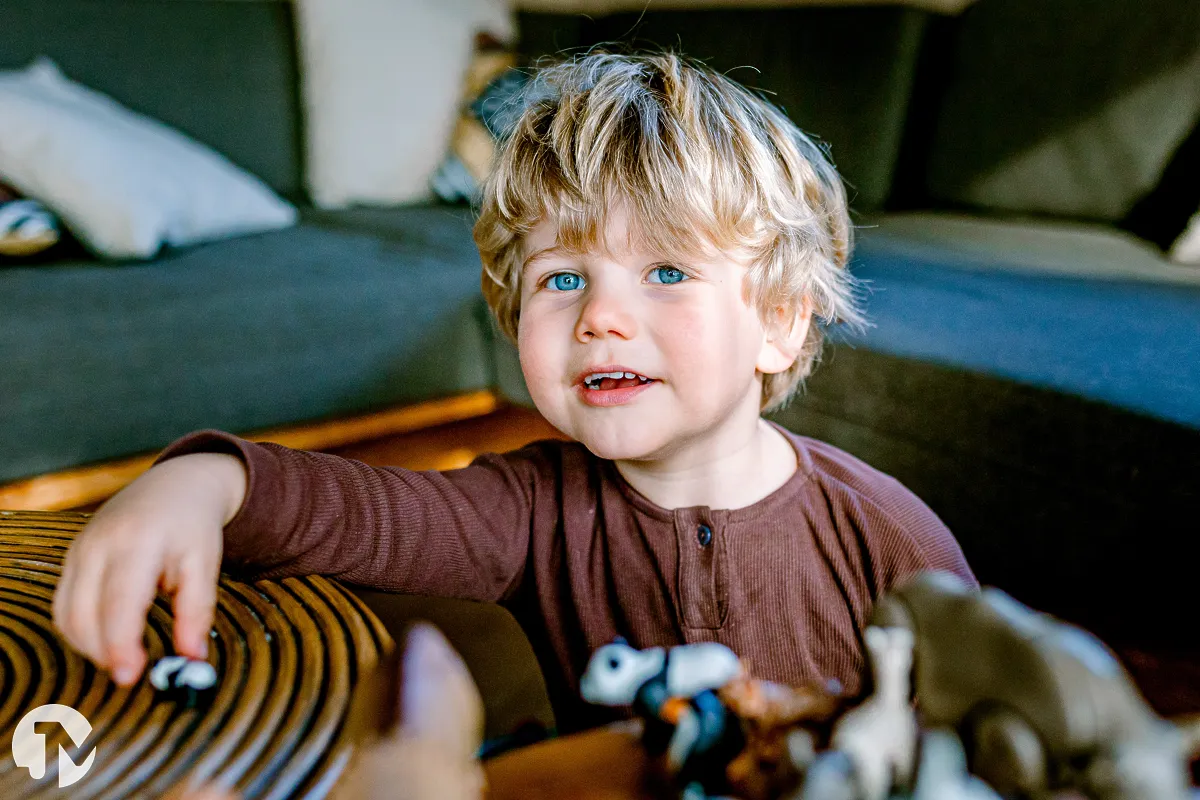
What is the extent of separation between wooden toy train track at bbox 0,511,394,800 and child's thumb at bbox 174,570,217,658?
15mm

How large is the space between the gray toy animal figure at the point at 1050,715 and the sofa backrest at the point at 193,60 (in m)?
2.13

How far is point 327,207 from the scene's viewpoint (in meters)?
2.22

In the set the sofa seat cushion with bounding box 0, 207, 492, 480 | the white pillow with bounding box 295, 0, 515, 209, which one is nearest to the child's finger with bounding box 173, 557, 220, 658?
the sofa seat cushion with bounding box 0, 207, 492, 480

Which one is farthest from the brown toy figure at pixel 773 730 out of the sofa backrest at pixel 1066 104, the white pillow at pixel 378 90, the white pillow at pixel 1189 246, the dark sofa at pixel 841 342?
the white pillow at pixel 378 90

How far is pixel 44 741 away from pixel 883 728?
35cm

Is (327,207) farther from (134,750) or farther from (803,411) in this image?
(134,750)

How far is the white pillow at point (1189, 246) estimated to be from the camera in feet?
4.70

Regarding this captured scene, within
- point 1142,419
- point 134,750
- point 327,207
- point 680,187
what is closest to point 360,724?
point 134,750

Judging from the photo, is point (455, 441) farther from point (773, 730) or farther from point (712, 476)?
point (773, 730)

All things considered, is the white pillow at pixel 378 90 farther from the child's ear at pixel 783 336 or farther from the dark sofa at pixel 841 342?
the child's ear at pixel 783 336

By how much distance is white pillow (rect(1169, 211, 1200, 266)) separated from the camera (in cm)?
143

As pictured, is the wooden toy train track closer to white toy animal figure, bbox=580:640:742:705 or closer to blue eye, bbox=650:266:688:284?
white toy animal figure, bbox=580:640:742:705

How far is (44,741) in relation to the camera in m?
0.39

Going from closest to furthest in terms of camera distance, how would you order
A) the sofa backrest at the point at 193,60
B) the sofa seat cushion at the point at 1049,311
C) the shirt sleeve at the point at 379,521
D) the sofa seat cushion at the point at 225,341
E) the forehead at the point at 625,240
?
the shirt sleeve at the point at 379,521, the forehead at the point at 625,240, the sofa seat cushion at the point at 1049,311, the sofa seat cushion at the point at 225,341, the sofa backrest at the point at 193,60
